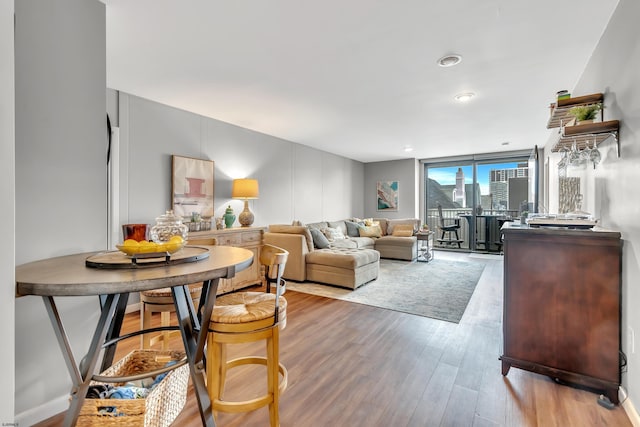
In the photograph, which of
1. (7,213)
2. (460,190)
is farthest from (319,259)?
(460,190)

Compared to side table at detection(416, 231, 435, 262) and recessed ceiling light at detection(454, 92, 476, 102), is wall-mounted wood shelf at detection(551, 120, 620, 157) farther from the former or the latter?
side table at detection(416, 231, 435, 262)

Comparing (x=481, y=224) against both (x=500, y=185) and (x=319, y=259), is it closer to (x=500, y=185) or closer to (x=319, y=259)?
(x=500, y=185)

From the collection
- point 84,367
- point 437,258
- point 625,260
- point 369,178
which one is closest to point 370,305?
point 625,260

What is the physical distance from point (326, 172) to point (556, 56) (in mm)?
4797

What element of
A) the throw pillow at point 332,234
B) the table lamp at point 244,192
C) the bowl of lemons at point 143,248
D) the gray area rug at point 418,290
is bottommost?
the gray area rug at point 418,290

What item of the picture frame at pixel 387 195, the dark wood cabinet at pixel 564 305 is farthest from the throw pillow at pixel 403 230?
the dark wood cabinet at pixel 564 305

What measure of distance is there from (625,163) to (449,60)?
1464 millimetres

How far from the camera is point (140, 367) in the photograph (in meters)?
1.46

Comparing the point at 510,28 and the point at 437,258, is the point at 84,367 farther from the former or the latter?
the point at 437,258

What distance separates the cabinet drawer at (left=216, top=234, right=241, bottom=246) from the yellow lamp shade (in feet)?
2.12

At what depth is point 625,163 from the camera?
1682 mm

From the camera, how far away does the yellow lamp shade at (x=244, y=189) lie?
429 centimetres

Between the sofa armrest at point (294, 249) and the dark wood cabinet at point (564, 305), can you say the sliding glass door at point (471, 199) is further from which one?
the dark wood cabinet at point (564, 305)

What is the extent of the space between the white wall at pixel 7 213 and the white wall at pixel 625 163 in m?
2.71
